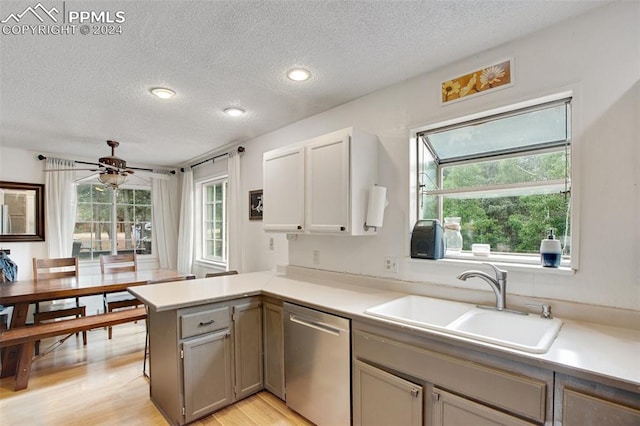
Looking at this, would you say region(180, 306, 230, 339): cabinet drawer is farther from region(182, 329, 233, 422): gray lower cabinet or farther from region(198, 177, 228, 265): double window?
region(198, 177, 228, 265): double window

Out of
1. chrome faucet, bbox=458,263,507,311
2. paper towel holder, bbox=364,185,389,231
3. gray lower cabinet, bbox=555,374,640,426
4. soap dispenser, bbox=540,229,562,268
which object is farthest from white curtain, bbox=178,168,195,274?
gray lower cabinet, bbox=555,374,640,426

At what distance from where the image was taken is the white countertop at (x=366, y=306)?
3.54 ft

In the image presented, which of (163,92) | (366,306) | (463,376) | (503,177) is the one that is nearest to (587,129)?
(503,177)

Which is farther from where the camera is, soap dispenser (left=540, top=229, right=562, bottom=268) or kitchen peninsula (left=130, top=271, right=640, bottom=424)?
soap dispenser (left=540, top=229, right=562, bottom=268)

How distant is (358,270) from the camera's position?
244cm

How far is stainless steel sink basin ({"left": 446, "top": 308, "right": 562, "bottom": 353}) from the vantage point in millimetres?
1425

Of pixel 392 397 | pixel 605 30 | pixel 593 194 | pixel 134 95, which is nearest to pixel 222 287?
pixel 392 397

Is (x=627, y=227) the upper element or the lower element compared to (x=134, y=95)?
lower

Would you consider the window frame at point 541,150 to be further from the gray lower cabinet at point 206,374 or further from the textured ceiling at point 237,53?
the gray lower cabinet at point 206,374

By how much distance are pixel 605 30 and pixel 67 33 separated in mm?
2641

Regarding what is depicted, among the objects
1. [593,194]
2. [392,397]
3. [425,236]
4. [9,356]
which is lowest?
[9,356]

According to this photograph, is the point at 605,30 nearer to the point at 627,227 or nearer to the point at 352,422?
the point at 627,227

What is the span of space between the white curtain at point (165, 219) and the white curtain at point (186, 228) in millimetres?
332

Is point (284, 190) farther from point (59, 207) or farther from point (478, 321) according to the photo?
point (59, 207)
